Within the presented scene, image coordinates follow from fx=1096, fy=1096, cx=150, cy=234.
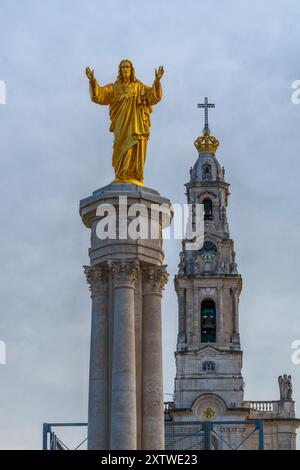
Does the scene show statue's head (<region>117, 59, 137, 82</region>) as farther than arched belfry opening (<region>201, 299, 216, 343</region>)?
No

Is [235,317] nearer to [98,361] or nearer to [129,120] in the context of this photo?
[129,120]

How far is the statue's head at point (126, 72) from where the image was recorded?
2919 centimetres

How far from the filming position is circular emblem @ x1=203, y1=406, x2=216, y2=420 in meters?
80.8

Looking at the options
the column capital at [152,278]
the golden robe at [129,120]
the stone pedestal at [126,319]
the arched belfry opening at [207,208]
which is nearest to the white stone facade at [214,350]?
the arched belfry opening at [207,208]

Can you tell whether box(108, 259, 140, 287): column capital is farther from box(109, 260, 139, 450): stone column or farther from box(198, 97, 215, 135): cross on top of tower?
box(198, 97, 215, 135): cross on top of tower

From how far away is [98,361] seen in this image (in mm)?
27016

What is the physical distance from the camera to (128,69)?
29.2 meters

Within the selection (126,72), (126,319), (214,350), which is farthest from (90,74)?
(214,350)

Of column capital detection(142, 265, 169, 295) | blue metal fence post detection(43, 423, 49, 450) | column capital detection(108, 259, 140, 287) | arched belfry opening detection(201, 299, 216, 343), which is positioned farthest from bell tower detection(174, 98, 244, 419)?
column capital detection(108, 259, 140, 287)

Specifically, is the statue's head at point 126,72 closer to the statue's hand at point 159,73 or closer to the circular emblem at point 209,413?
the statue's hand at point 159,73

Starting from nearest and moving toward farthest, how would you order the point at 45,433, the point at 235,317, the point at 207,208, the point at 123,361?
the point at 123,361, the point at 45,433, the point at 235,317, the point at 207,208

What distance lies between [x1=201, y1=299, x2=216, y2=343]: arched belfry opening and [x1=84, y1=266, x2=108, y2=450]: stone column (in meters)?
56.4

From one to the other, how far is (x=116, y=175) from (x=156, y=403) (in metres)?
6.08

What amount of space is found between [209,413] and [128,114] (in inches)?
2162
